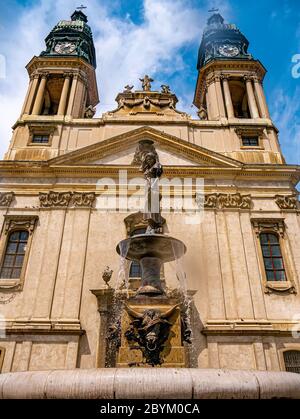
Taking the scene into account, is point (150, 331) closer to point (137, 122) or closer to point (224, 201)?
point (224, 201)

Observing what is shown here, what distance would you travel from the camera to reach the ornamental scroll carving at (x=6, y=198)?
1595cm

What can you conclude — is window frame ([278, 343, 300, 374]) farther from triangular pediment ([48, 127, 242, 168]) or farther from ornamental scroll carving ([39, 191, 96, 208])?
ornamental scroll carving ([39, 191, 96, 208])

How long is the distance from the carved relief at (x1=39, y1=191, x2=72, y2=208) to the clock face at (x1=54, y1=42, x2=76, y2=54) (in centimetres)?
1205

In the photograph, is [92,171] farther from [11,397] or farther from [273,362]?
[11,397]

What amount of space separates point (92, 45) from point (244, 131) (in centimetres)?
1433

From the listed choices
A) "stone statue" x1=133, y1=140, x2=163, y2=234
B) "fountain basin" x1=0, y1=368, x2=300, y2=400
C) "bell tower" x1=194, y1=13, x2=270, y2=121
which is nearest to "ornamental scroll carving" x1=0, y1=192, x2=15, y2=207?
"stone statue" x1=133, y1=140, x2=163, y2=234

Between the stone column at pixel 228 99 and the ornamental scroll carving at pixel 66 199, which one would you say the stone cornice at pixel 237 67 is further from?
the ornamental scroll carving at pixel 66 199

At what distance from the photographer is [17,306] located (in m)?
13.5

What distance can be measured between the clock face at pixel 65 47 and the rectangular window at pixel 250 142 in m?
12.8

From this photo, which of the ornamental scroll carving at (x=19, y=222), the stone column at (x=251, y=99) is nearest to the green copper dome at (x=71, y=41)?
the stone column at (x=251, y=99)

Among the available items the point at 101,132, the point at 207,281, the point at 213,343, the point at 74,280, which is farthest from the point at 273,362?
the point at 101,132

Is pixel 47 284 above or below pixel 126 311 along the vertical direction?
above

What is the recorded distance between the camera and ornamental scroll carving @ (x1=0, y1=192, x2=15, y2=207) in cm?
1595

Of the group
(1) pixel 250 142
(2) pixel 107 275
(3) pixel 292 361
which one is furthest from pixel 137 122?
(3) pixel 292 361
